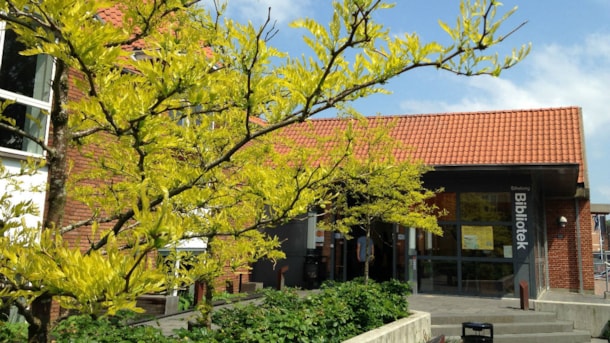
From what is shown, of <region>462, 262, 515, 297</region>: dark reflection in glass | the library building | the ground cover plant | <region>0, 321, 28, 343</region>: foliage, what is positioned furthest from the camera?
the library building

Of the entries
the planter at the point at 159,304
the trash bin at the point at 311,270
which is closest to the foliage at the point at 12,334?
the planter at the point at 159,304

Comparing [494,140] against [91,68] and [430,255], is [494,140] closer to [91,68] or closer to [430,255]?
[430,255]

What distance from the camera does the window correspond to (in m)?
7.95

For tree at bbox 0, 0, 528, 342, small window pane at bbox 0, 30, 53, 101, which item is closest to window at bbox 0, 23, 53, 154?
small window pane at bbox 0, 30, 53, 101

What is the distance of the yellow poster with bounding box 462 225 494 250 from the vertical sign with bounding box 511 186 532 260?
77 cm

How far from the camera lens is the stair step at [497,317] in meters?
10.9

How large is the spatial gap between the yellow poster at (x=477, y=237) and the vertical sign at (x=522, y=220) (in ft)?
2.54

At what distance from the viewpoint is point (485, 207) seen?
1514cm

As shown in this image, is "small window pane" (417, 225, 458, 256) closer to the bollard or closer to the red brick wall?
the bollard

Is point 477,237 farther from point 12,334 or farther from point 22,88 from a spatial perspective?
point 12,334

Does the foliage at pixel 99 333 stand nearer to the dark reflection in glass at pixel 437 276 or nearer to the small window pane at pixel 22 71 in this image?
the small window pane at pixel 22 71

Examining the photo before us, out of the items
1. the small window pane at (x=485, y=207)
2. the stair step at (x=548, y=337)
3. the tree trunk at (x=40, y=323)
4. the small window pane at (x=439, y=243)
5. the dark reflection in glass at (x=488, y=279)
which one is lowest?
the stair step at (x=548, y=337)

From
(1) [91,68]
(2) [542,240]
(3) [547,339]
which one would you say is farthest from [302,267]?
(1) [91,68]

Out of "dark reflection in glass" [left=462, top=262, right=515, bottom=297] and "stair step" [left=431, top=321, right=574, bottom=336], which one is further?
"dark reflection in glass" [left=462, top=262, right=515, bottom=297]
